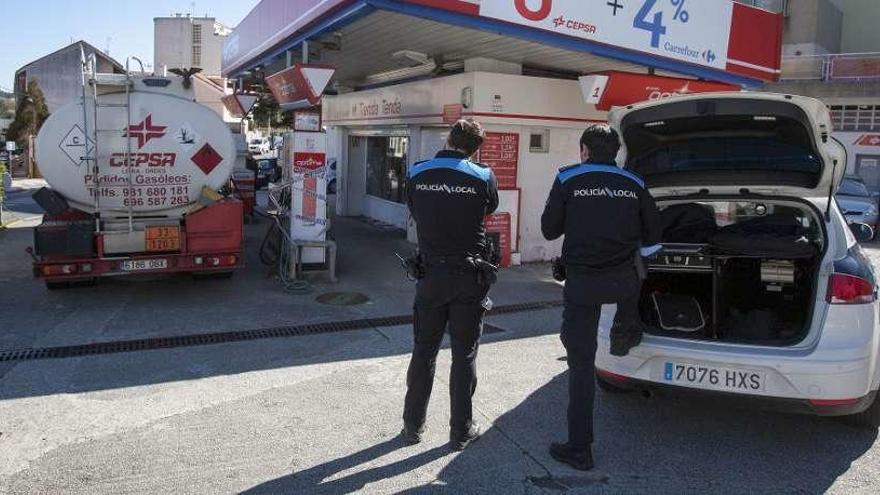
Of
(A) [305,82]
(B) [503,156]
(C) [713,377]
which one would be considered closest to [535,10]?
(B) [503,156]

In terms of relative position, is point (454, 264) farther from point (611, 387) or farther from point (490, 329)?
point (490, 329)

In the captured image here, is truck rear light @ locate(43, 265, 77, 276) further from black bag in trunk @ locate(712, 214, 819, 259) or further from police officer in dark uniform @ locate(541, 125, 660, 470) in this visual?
black bag in trunk @ locate(712, 214, 819, 259)

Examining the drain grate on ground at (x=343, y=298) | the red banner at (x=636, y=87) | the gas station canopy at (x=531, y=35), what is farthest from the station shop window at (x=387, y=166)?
the drain grate on ground at (x=343, y=298)

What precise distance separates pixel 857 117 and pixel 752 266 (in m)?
23.2

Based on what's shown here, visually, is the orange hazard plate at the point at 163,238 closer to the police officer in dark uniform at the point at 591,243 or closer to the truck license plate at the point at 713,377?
the police officer in dark uniform at the point at 591,243

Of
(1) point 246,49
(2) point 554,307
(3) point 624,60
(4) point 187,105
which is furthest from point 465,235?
(1) point 246,49

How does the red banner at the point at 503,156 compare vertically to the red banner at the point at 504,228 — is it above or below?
above

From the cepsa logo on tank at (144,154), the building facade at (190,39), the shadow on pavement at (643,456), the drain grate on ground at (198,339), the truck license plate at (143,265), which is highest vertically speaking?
the building facade at (190,39)

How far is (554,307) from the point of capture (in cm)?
794

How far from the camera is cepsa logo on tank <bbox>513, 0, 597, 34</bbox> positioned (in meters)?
7.52

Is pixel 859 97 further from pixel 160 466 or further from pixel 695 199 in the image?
pixel 160 466

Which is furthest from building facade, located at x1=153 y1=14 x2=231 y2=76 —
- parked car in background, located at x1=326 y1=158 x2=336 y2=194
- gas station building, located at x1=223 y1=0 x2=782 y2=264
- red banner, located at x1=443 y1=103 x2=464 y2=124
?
red banner, located at x1=443 y1=103 x2=464 y2=124

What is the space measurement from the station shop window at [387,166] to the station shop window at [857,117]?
17.8 m

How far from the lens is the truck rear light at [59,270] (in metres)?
7.04
